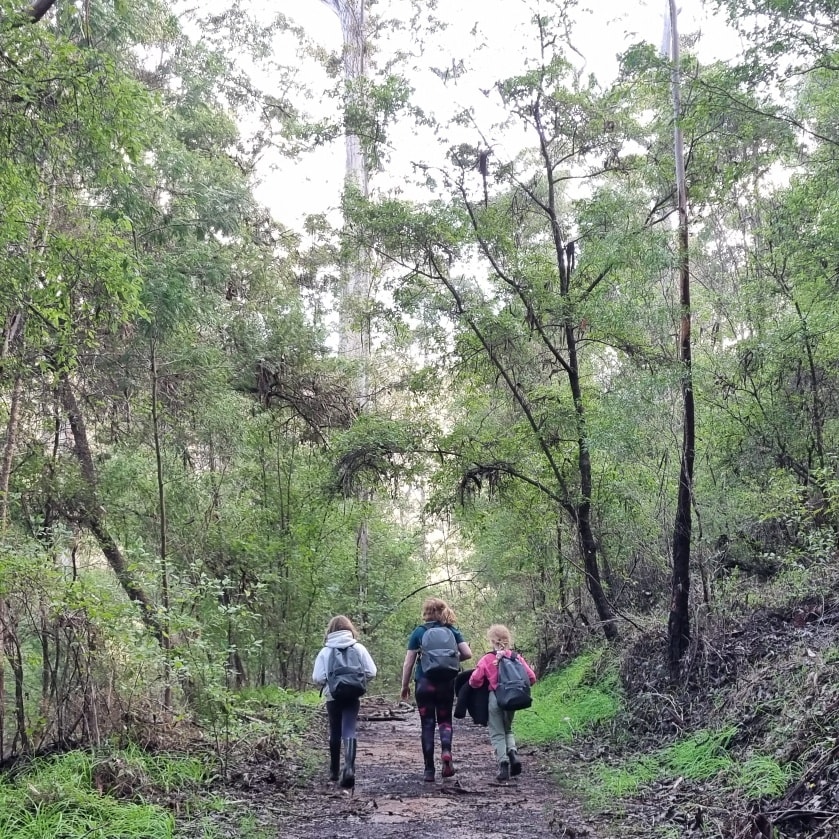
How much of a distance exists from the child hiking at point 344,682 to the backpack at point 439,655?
19.7 inches

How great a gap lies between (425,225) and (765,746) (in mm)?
7752

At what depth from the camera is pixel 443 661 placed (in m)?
7.29

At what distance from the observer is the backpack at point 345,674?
715cm

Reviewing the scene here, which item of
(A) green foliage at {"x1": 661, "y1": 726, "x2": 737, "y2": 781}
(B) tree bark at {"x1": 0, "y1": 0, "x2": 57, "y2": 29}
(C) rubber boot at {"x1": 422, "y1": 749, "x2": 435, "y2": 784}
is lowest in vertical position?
(C) rubber boot at {"x1": 422, "y1": 749, "x2": 435, "y2": 784}

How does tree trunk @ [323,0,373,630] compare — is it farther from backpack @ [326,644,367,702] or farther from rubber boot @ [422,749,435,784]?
rubber boot @ [422,749,435,784]

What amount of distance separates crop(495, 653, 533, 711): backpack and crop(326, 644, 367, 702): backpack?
4.14 ft

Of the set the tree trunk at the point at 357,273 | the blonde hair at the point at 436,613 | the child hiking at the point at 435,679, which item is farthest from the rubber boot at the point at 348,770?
the tree trunk at the point at 357,273

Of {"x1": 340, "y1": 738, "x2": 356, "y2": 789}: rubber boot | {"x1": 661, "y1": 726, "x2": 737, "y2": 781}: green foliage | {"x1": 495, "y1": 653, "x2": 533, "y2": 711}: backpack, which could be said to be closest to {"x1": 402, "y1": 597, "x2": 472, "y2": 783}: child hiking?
{"x1": 495, "y1": 653, "x2": 533, "y2": 711}: backpack

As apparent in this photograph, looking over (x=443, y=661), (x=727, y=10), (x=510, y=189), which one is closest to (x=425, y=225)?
(x=510, y=189)

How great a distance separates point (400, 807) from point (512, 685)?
1.56 meters

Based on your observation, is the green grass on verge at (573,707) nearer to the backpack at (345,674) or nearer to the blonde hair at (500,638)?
the blonde hair at (500,638)

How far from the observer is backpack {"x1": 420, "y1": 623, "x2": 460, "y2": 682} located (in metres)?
7.29

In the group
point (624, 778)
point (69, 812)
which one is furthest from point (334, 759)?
point (69, 812)

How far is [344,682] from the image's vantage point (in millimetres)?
7148
